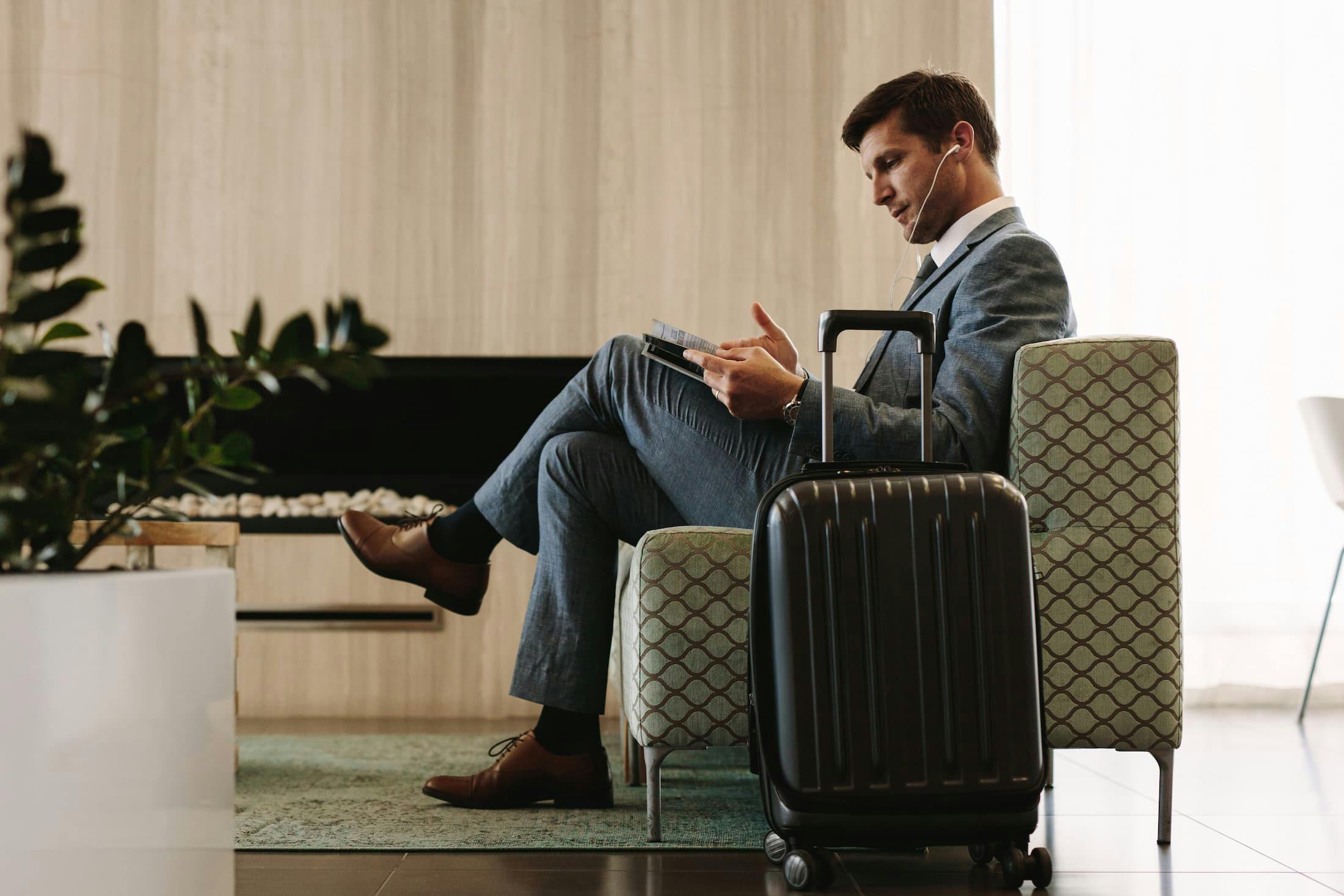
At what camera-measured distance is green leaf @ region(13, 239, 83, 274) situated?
1.73 ft

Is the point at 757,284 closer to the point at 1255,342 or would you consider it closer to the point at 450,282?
the point at 450,282

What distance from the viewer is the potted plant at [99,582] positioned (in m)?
0.52

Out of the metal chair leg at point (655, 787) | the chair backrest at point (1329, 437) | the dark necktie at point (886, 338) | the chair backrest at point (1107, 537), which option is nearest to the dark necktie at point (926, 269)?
the dark necktie at point (886, 338)

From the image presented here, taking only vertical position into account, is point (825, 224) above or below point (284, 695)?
above

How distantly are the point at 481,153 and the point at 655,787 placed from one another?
7.09 ft

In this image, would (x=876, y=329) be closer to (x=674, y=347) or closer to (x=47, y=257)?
(x=674, y=347)

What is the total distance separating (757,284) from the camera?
310 cm

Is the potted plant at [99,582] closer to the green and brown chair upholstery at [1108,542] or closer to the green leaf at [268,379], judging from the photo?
the green leaf at [268,379]

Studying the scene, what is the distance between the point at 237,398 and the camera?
629mm

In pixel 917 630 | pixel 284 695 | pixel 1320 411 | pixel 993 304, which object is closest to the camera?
pixel 917 630

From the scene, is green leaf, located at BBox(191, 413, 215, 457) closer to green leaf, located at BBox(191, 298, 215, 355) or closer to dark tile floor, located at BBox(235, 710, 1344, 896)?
green leaf, located at BBox(191, 298, 215, 355)

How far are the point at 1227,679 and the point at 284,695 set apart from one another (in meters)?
2.62

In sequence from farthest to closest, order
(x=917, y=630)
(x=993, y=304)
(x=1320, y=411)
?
1. (x=1320, y=411)
2. (x=993, y=304)
3. (x=917, y=630)

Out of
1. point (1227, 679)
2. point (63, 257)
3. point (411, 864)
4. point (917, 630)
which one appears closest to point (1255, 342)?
point (1227, 679)
